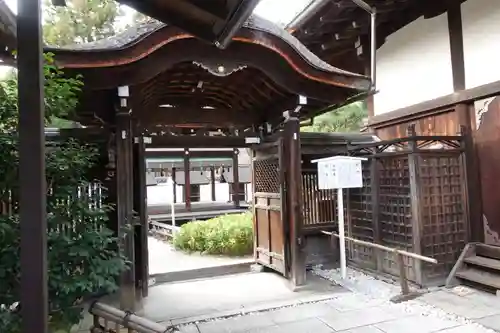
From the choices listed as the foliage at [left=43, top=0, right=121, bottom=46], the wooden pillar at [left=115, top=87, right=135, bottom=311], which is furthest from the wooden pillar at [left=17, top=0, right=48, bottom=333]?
the foliage at [left=43, top=0, right=121, bottom=46]

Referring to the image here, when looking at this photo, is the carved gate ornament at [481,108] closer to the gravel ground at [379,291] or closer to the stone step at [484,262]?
the stone step at [484,262]

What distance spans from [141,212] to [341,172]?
3.37m

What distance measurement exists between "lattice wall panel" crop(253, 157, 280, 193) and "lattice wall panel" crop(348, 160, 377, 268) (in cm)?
184

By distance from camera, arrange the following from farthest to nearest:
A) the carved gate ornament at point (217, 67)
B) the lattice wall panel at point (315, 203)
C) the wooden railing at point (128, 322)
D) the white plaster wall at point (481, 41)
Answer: the lattice wall panel at point (315, 203) < the white plaster wall at point (481, 41) < the carved gate ornament at point (217, 67) < the wooden railing at point (128, 322)

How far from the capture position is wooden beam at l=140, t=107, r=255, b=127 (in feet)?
20.0

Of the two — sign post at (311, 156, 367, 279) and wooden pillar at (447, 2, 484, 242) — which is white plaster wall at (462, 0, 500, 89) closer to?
wooden pillar at (447, 2, 484, 242)

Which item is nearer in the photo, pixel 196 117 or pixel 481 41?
pixel 481 41

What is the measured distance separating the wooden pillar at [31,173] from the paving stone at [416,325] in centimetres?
381

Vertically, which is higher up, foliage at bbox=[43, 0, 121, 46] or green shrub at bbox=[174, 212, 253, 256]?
foliage at bbox=[43, 0, 121, 46]

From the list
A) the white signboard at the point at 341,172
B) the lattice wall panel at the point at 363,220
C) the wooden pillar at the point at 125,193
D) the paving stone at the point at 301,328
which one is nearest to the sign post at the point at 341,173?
the white signboard at the point at 341,172

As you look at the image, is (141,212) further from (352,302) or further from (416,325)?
(416,325)

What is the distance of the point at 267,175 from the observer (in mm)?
6965

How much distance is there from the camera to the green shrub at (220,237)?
967cm

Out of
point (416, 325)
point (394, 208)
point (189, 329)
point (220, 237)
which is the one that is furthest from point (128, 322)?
point (220, 237)
